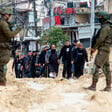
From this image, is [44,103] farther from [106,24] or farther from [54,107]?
[106,24]

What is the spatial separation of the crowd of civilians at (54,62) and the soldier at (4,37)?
17.0 ft

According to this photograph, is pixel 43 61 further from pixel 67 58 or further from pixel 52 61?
pixel 67 58

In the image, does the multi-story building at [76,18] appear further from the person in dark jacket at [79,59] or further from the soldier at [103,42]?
the soldier at [103,42]

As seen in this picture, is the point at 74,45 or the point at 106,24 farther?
the point at 74,45

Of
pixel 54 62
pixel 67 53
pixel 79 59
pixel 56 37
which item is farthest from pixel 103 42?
pixel 56 37

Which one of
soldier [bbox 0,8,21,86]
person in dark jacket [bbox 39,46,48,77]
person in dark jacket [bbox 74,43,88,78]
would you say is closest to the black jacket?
person in dark jacket [bbox 74,43,88,78]

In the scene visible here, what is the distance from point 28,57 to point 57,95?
8.18 meters

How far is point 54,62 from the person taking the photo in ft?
42.7

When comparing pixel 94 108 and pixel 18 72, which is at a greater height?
pixel 94 108

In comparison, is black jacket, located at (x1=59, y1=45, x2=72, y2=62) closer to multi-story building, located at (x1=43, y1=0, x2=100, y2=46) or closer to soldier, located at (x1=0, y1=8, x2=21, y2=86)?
soldier, located at (x1=0, y1=8, x2=21, y2=86)

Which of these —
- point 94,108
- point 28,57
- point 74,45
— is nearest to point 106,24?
point 94,108

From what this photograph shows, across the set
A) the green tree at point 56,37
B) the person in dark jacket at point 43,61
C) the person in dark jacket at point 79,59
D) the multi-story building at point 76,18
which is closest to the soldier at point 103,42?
the person in dark jacket at point 79,59

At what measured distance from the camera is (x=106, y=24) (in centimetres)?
715

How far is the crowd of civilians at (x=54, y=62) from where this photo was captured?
12352 millimetres
